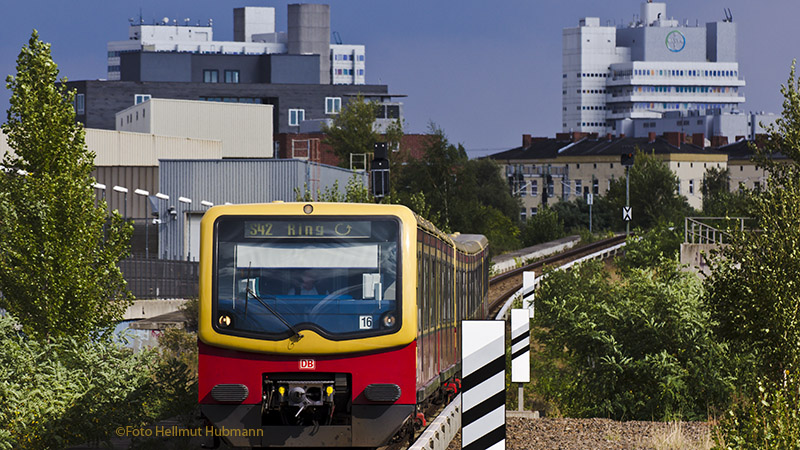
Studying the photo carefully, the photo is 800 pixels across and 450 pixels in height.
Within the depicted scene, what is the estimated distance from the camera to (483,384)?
831cm

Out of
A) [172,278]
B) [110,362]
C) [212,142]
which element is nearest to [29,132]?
[110,362]

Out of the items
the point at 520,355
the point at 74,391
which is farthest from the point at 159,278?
the point at 520,355

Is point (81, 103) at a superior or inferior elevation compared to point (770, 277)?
superior

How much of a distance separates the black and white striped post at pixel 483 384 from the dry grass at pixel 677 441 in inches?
184

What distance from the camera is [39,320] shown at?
1645 centimetres

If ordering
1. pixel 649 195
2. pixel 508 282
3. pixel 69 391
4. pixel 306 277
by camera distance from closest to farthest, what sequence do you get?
pixel 306 277 → pixel 69 391 → pixel 508 282 → pixel 649 195

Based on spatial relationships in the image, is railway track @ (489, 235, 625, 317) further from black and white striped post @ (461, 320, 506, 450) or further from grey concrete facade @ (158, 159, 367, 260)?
black and white striped post @ (461, 320, 506, 450)

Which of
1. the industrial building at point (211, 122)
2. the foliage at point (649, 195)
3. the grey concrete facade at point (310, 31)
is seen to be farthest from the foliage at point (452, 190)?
the grey concrete facade at point (310, 31)

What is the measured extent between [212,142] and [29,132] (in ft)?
185

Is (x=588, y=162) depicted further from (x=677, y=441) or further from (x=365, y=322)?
(x=365, y=322)

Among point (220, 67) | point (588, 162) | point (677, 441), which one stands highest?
point (220, 67)

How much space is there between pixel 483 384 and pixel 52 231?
957 centimetres

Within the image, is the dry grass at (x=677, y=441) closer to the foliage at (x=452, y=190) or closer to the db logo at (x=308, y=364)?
the db logo at (x=308, y=364)

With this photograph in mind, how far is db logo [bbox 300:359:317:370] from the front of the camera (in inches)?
471
